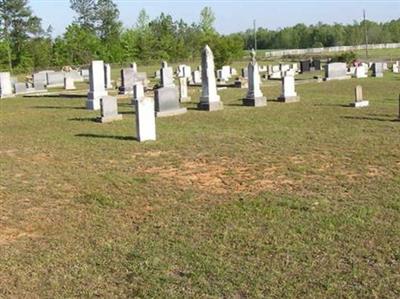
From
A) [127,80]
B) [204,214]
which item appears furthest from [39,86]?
[204,214]

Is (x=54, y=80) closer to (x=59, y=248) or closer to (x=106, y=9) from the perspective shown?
(x=59, y=248)

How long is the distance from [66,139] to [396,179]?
7771 mm

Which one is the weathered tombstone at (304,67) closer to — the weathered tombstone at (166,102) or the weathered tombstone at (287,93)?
the weathered tombstone at (287,93)

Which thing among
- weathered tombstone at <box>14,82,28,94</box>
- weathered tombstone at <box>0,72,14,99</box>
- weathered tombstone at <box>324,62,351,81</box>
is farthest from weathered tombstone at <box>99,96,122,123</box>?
weathered tombstone at <box>324,62,351,81</box>

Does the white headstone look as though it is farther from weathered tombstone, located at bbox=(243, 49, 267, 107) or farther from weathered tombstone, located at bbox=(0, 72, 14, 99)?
weathered tombstone, located at bbox=(0, 72, 14, 99)

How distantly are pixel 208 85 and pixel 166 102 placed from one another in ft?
6.90

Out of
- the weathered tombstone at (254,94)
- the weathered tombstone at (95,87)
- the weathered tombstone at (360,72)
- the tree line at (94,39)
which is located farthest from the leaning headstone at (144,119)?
the tree line at (94,39)

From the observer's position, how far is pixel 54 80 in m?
37.8

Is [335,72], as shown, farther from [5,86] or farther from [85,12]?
[85,12]

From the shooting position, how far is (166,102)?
1722cm

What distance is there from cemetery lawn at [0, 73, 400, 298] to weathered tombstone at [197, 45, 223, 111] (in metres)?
4.79

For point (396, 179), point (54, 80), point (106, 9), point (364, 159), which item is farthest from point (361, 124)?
point (106, 9)

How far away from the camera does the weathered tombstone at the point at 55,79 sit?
37.5 m

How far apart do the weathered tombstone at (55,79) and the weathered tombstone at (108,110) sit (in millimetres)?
21941
